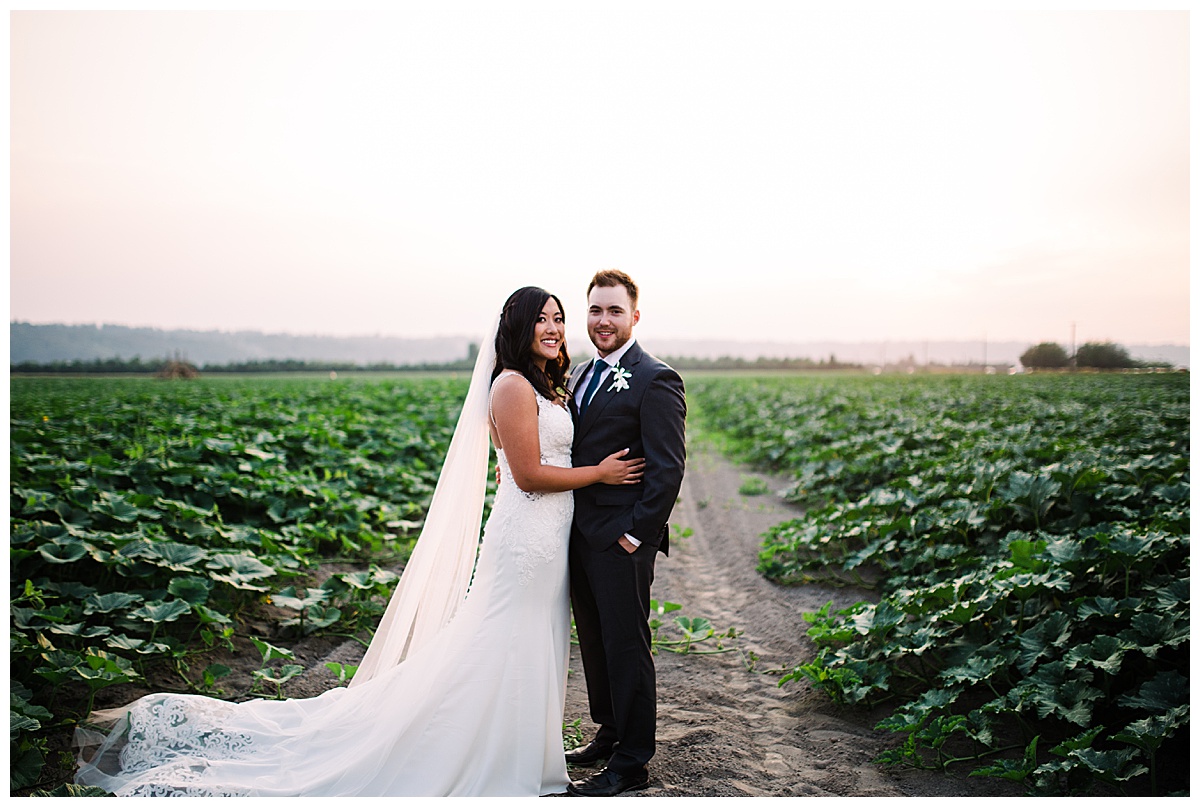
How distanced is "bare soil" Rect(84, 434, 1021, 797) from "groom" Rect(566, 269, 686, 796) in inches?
11.1

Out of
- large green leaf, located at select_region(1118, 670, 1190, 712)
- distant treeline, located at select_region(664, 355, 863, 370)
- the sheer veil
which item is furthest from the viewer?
distant treeline, located at select_region(664, 355, 863, 370)

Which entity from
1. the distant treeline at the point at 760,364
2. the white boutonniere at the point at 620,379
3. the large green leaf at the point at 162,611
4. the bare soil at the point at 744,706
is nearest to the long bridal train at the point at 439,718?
the white boutonniere at the point at 620,379

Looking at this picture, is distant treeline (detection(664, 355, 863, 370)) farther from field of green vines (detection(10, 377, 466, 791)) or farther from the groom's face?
the groom's face

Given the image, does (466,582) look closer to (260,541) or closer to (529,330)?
(529,330)

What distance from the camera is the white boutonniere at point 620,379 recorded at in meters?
3.25

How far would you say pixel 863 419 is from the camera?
15148 millimetres

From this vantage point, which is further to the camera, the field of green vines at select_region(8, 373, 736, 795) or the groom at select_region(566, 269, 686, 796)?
the field of green vines at select_region(8, 373, 736, 795)

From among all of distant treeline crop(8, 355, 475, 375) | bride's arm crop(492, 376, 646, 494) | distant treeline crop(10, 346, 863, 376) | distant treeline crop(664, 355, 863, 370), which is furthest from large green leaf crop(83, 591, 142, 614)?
distant treeline crop(664, 355, 863, 370)

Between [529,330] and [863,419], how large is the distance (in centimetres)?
1310

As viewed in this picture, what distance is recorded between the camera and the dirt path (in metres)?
3.33

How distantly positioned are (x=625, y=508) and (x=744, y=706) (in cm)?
171

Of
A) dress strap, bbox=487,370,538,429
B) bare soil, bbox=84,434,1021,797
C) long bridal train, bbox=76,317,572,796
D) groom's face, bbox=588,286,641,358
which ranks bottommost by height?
bare soil, bbox=84,434,1021,797

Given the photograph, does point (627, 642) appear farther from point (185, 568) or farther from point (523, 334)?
point (185, 568)

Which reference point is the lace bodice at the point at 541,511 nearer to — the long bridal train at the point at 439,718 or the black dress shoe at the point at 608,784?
Answer: the long bridal train at the point at 439,718
